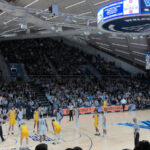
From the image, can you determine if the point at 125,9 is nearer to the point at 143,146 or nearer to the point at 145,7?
the point at 145,7

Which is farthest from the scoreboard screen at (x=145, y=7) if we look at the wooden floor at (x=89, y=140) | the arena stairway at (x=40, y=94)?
the arena stairway at (x=40, y=94)

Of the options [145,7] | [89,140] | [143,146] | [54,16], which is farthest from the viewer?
[54,16]

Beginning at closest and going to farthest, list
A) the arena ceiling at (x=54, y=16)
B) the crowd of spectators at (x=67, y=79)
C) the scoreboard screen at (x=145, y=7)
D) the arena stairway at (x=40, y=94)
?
1. the scoreboard screen at (x=145, y=7)
2. the arena ceiling at (x=54, y=16)
3. the arena stairway at (x=40, y=94)
4. the crowd of spectators at (x=67, y=79)

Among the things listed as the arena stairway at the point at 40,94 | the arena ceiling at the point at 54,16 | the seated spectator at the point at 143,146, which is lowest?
the arena stairway at the point at 40,94

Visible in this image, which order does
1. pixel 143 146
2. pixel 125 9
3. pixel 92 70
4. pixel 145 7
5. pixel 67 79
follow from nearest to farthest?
pixel 143 146 → pixel 145 7 → pixel 125 9 → pixel 67 79 → pixel 92 70

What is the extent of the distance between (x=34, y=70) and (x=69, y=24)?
12716mm

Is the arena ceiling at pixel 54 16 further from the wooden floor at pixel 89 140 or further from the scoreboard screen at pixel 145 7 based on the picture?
the wooden floor at pixel 89 140

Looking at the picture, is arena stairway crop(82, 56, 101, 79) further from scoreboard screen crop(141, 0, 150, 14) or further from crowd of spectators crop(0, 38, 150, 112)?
scoreboard screen crop(141, 0, 150, 14)

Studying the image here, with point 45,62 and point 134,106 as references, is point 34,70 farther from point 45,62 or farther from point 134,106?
point 134,106

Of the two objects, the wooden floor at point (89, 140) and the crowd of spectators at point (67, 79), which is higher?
the crowd of spectators at point (67, 79)

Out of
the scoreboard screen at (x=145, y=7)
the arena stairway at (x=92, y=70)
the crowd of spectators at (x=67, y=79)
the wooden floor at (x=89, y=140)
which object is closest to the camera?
the scoreboard screen at (x=145, y=7)

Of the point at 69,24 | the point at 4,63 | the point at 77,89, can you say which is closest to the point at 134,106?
the point at 77,89

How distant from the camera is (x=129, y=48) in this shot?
30.2m

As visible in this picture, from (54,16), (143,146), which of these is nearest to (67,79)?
(54,16)
